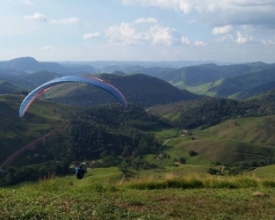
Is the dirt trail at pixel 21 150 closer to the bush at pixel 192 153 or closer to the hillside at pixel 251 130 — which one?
the bush at pixel 192 153

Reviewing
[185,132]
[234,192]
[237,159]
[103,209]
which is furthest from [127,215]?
[185,132]

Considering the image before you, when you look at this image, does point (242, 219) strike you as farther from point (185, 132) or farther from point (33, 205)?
point (185, 132)

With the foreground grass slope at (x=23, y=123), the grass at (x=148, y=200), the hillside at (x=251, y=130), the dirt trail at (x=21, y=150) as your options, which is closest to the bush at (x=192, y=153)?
the hillside at (x=251, y=130)

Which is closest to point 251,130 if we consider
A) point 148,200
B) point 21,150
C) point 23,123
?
point 23,123

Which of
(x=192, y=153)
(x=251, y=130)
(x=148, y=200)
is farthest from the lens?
(x=251, y=130)

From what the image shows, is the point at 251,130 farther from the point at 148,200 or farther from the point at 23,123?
the point at 148,200

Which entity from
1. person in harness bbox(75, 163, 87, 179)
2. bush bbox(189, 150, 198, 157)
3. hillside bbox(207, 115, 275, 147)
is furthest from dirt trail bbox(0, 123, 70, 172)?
hillside bbox(207, 115, 275, 147)

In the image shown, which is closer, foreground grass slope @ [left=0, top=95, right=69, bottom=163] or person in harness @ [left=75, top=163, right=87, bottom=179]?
person in harness @ [left=75, top=163, right=87, bottom=179]

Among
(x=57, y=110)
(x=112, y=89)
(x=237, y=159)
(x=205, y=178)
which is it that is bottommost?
(x=237, y=159)

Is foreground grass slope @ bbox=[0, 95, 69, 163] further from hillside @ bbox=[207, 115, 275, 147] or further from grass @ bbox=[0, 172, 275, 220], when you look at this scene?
grass @ bbox=[0, 172, 275, 220]
